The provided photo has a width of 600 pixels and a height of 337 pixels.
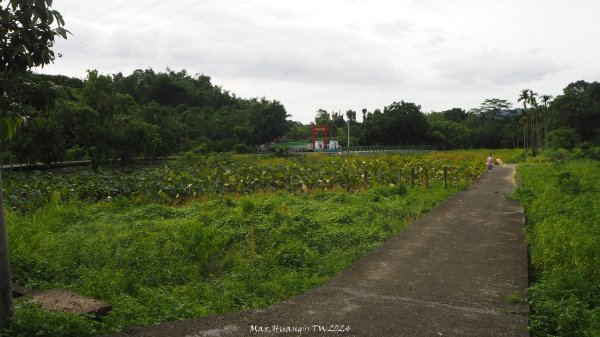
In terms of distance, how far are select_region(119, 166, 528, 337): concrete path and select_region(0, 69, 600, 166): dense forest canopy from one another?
15204 millimetres

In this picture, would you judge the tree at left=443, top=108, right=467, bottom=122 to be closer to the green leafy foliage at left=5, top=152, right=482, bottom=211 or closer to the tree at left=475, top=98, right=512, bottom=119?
the tree at left=475, top=98, right=512, bottom=119

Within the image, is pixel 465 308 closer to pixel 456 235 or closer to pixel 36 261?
pixel 456 235

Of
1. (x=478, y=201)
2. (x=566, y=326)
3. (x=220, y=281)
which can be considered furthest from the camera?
(x=478, y=201)

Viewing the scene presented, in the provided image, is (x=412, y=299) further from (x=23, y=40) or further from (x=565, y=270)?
(x=23, y=40)

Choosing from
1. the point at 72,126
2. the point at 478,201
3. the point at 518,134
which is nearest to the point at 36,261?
the point at 478,201

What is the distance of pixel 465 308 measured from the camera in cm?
Result: 479

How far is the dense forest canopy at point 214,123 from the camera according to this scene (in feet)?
90.7

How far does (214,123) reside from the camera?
59.0 metres

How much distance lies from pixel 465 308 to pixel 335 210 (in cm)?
694

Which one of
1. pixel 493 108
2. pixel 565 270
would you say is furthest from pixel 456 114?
pixel 565 270

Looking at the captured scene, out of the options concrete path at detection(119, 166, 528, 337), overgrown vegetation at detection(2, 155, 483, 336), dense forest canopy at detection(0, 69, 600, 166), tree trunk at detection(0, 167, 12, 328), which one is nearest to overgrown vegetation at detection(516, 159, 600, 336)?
concrete path at detection(119, 166, 528, 337)

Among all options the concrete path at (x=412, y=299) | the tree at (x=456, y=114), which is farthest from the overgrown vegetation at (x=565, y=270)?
the tree at (x=456, y=114)

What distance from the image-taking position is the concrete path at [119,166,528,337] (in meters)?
4.22

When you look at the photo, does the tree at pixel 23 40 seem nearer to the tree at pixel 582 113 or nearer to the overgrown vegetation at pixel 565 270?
the overgrown vegetation at pixel 565 270
